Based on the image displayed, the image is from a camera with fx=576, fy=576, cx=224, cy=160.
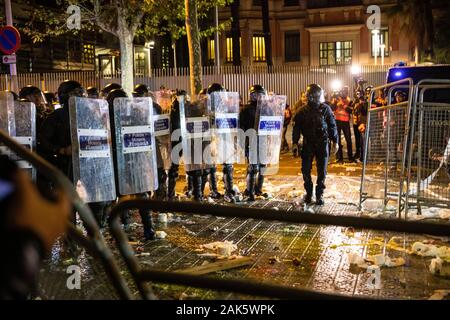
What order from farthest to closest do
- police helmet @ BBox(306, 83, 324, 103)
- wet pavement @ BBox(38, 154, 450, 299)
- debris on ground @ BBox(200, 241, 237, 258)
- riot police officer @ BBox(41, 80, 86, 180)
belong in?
police helmet @ BBox(306, 83, 324, 103) < riot police officer @ BBox(41, 80, 86, 180) < debris on ground @ BBox(200, 241, 237, 258) < wet pavement @ BBox(38, 154, 450, 299)

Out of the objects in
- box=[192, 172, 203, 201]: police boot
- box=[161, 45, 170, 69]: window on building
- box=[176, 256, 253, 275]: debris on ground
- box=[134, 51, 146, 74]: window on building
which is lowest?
box=[176, 256, 253, 275]: debris on ground

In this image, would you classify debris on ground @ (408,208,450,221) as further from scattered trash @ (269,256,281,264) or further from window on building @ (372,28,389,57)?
window on building @ (372,28,389,57)

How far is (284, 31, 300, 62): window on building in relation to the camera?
4056cm

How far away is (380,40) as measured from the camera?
3791 cm

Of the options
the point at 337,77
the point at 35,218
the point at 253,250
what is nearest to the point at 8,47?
the point at 253,250

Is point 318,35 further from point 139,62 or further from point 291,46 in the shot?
point 139,62

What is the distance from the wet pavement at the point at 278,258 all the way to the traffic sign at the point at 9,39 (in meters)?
6.22

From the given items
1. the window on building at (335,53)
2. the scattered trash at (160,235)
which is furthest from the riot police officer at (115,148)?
the window on building at (335,53)

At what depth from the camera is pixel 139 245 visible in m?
7.58

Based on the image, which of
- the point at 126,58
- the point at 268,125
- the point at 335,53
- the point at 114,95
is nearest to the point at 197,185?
the point at 268,125

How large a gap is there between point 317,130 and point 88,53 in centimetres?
2456

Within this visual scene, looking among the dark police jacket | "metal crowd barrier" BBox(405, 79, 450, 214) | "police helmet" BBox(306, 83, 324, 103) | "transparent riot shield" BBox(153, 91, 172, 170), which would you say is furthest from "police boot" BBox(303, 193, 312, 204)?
"transparent riot shield" BBox(153, 91, 172, 170)

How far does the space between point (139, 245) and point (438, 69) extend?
→ 329 inches

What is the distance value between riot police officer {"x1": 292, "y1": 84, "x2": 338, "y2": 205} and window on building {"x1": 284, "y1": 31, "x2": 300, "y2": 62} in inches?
1235
